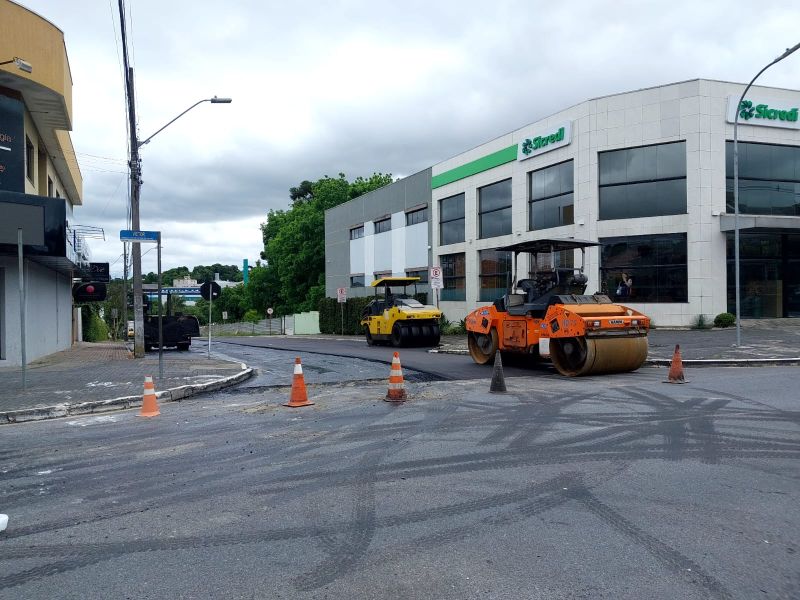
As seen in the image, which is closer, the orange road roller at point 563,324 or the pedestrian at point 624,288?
the orange road roller at point 563,324

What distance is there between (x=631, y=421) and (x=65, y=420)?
26.2 feet

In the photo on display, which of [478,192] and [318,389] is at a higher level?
[478,192]

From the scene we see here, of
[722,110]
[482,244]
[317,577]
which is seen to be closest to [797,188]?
[722,110]

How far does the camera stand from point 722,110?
22.7 metres

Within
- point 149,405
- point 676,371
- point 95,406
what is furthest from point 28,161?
point 676,371

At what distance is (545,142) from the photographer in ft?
88.3

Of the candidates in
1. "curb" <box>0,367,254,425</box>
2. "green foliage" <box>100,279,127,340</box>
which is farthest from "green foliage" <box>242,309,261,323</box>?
"curb" <box>0,367,254,425</box>

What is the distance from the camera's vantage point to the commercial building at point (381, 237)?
36906mm

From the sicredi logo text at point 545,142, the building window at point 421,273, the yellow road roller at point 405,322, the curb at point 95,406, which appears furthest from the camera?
the building window at point 421,273

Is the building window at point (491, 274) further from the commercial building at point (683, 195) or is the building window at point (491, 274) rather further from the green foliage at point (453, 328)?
the commercial building at point (683, 195)

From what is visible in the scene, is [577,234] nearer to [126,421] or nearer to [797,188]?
[797,188]

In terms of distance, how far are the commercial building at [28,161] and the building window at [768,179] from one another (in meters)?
22.0

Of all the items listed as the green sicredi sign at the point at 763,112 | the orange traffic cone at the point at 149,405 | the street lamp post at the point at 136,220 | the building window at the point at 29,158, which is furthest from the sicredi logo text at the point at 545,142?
the orange traffic cone at the point at 149,405

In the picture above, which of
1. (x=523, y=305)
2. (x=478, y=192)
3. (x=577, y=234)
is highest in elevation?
(x=478, y=192)
